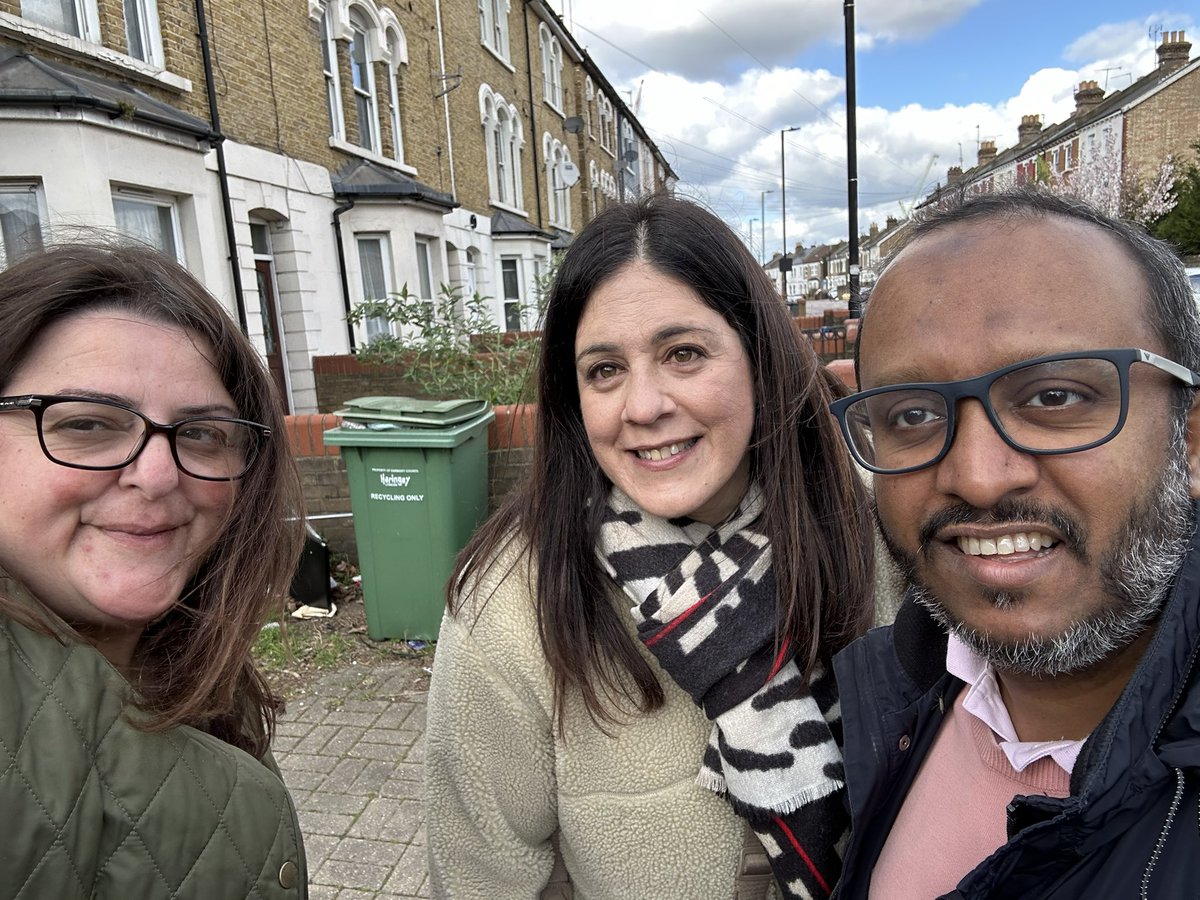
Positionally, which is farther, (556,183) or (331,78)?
(556,183)

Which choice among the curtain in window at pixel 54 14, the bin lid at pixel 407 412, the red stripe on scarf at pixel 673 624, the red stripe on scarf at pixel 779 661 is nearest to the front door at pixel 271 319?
the curtain in window at pixel 54 14

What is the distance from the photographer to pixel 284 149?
385 inches

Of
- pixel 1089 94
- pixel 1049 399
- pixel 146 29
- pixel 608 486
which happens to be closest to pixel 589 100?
pixel 146 29

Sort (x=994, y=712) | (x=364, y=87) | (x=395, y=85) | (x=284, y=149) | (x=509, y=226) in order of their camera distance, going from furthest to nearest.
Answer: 1. (x=509, y=226)
2. (x=395, y=85)
3. (x=364, y=87)
4. (x=284, y=149)
5. (x=994, y=712)

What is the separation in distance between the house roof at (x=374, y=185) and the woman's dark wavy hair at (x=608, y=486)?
408 inches

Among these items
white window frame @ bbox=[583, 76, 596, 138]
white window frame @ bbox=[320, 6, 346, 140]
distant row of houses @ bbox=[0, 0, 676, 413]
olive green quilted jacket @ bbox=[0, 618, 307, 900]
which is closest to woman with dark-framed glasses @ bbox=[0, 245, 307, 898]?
olive green quilted jacket @ bbox=[0, 618, 307, 900]

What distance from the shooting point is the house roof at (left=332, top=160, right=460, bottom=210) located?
35.8 ft

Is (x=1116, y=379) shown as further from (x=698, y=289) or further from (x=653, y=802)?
(x=653, y=802)

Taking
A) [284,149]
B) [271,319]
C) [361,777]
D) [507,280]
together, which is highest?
[284,149]

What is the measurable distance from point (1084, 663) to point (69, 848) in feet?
4.32

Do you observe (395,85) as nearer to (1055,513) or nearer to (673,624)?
(673,624)

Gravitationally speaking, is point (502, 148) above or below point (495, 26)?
below

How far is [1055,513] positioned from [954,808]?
21.3 inches

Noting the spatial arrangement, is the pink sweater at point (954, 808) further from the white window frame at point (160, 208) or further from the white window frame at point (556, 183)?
the white window frame at point (556, 183)
